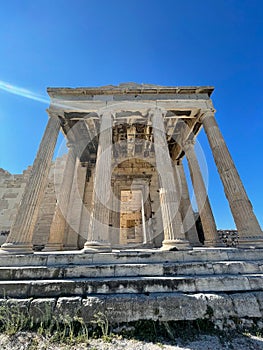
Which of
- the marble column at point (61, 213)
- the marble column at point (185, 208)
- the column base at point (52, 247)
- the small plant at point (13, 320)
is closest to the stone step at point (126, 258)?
the small plant at point (13, 320)

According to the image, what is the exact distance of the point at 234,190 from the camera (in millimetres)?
6906

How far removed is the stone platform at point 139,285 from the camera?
3.08 meters

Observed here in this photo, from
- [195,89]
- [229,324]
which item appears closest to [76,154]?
[195,89]

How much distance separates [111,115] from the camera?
840cm

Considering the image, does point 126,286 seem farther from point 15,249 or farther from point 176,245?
point 15,249

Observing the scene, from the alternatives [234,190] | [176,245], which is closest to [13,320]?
[176,245]

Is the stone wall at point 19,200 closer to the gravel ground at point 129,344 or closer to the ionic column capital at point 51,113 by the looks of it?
the ionic column capital at point 51,113

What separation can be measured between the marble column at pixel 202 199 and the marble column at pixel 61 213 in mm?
7378

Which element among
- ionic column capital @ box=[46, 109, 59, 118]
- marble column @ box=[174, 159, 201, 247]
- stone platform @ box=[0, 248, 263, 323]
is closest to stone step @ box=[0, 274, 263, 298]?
stone platform @ box=[0, 248, 263, 323]

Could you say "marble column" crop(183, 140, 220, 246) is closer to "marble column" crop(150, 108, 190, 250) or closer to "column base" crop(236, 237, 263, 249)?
"column base" crop(236, 237, 263, 249)

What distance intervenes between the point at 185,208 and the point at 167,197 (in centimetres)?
494

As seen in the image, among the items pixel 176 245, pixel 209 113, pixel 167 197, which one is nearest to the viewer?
pixel 176 245

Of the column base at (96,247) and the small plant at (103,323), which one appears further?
the column base at (96,247)

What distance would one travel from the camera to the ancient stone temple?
6066 mm
